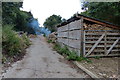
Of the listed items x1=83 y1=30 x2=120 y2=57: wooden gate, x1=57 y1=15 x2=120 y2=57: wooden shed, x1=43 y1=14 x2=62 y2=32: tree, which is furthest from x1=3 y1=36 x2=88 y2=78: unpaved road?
x1=43 y1=14 x2=62 y2=32: tree

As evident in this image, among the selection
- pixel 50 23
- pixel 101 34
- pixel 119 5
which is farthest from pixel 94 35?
pixel 50 23

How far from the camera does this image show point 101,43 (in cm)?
629

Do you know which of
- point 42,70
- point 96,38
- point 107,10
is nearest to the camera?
point 42,70

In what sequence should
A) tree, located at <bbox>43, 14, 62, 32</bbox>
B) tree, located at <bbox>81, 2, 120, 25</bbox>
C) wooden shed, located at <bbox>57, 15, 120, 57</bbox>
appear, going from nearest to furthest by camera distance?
1. wooden shed, located at <bbox>57, 15, 120, 57</bbox>
2. tree, located at <bbox>81, 2, 120, 25</bbox>
3. tree, located at <bbox>43, 14, 62, 32</bbox>

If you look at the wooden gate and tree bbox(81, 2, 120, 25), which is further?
tree bbox(81, 2, 120, 25)

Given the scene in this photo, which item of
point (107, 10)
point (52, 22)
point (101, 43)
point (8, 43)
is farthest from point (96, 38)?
point (52, 22)

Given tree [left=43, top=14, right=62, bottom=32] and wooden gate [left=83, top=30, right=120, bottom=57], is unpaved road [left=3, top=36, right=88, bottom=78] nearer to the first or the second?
wooden gate [left=83, top=30, right=120, bottom=57]

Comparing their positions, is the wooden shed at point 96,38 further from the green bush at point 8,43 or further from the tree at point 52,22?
the tree at point 52,22

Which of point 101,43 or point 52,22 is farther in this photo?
point 52,22

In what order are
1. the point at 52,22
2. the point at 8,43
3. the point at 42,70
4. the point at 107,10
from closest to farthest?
the point at 42,70 → the point at 8,43 → the point at 107,10 → the point at 52,22

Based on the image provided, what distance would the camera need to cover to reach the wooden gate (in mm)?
6105

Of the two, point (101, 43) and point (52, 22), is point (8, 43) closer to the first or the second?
point (101, 43)

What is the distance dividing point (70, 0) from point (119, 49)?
4.81 meters

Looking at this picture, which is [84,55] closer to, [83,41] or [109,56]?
[83,41]
